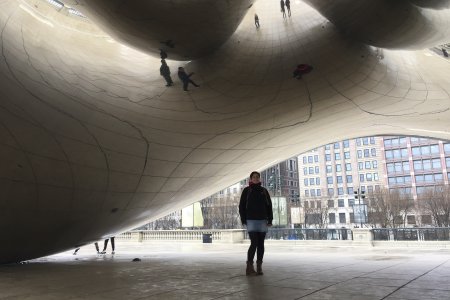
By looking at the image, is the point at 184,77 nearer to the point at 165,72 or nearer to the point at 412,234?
the point at 165,72

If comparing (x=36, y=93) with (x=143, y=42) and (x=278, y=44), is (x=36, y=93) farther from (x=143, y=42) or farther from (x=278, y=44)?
(x=278, y=44)

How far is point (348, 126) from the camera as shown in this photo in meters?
11.0

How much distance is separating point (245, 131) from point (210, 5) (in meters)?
4.37

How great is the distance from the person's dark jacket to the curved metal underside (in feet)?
6.92

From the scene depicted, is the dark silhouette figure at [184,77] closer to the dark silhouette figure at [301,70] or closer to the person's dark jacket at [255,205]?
the dark silhouette figure at [301,70]

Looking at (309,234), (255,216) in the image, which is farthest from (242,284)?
(309,234)

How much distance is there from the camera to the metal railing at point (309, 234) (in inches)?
1066

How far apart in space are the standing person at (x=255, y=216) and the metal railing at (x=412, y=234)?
19.5 m

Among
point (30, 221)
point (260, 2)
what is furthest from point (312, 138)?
point (30, 221)

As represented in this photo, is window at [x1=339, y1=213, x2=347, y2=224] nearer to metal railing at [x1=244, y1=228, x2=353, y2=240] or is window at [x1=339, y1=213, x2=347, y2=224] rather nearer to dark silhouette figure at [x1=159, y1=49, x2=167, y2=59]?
metal railing at [x1=244, y1=228, x2=353, y2=240]

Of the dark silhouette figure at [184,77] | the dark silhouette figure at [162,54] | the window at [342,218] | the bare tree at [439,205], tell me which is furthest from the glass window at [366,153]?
the dark silhouette figure at [162,54]

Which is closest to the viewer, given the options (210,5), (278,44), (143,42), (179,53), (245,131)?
(210,5)

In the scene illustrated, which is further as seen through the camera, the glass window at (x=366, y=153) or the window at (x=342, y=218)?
the glass window at (x=366, y=153)

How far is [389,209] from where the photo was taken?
228 feet
